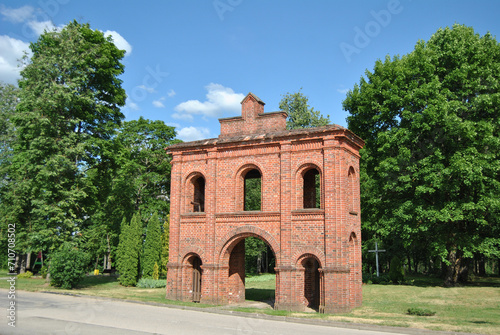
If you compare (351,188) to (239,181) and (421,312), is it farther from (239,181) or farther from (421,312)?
(421,312)

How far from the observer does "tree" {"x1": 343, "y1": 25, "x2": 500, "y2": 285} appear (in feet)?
71.3

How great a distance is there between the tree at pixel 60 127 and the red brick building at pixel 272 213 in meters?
8.75

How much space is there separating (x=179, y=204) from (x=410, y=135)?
13.7 m

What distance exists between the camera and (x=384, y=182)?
2502cm

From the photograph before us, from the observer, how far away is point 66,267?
896 inches

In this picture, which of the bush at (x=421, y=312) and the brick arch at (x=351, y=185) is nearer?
the bush at (x=421, y=312)

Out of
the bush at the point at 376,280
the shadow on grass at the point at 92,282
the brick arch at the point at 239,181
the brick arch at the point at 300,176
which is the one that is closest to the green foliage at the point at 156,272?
the shadow on grass at the point at 92,282

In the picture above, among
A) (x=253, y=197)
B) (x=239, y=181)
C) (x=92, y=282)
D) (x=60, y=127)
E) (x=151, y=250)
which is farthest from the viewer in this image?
(x=253, y=197)

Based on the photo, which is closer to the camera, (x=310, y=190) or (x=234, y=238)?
(x=234, y=238)

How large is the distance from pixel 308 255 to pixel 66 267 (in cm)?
1443

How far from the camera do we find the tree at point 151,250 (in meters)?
29.4

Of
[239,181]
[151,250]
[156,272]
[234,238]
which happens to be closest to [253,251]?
[156,272]

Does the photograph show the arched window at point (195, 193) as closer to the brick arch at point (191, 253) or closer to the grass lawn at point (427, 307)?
the brick arch at point (191, 253)

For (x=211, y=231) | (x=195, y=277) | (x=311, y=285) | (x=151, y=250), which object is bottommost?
(x=311, y=285)
